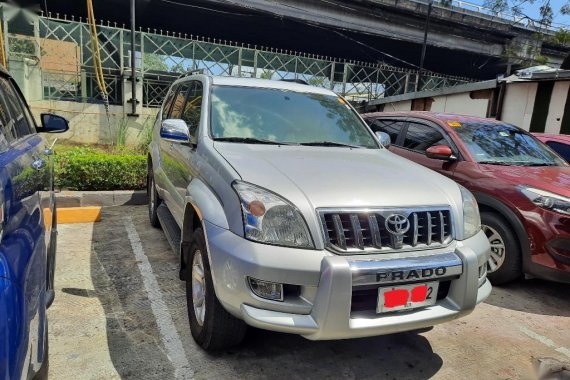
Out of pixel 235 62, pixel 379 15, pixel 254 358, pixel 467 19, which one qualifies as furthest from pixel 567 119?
pixel 467 19

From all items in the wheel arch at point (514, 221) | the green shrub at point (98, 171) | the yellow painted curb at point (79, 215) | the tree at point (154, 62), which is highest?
the tree at point (154, 62)

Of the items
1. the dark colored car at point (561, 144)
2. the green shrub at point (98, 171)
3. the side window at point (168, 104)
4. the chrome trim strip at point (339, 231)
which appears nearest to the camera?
the chrome trim strip at point (339, 231)

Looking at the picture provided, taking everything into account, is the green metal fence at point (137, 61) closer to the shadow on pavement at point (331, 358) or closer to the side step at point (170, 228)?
the side step at point (170, 228)

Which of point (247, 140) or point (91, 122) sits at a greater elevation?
point (247, 140)

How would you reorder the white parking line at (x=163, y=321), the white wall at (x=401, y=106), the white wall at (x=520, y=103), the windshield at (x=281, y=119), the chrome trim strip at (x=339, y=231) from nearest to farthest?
the chrome trim strip at (x=339, y=231)
the white parking line at (x=163, y=321)
the windshield at (x=281, y=119)
the white wall at (x=520, y=103)
the white wall at (x=401, y=106)

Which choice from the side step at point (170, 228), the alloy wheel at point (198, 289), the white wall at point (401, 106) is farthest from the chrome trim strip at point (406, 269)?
the white wall at point (401, 106)

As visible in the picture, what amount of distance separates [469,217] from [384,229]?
0.76 metres

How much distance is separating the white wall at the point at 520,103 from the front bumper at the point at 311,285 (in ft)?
29.7

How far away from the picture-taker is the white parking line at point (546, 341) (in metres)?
3.08

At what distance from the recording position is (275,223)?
2.19 meters

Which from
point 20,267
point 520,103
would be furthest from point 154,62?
point 20,267

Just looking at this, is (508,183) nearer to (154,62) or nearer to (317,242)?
(317,242)

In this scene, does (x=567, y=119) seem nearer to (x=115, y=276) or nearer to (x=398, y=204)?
(x=398, y=204)

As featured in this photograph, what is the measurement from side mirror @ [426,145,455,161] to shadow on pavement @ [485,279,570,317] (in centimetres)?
142
